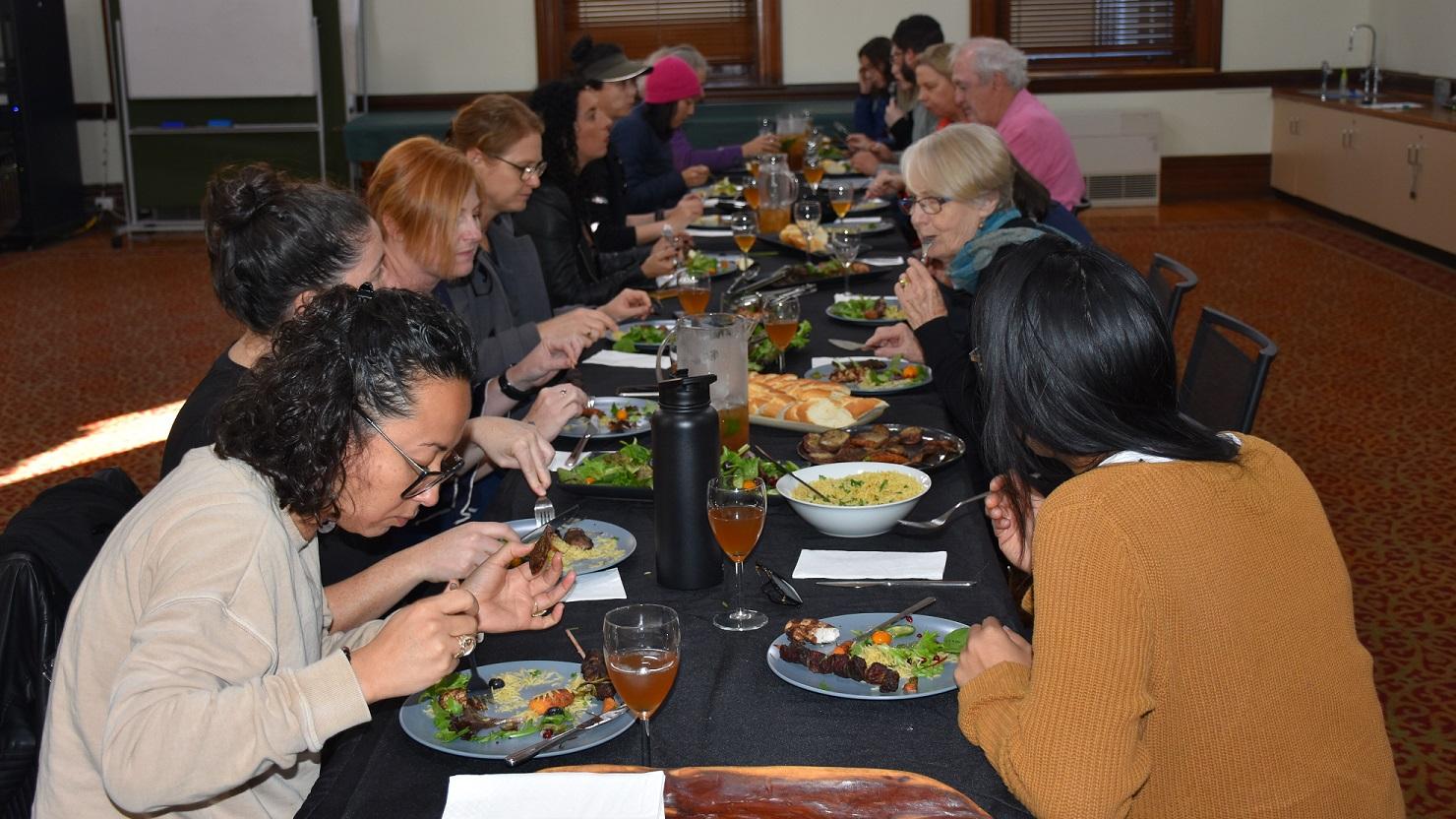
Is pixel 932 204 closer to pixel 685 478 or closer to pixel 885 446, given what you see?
pixel 885 446

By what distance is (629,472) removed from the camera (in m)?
2.35

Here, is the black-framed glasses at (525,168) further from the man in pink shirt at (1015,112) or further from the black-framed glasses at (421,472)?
the black-framed glasses at (421,472)

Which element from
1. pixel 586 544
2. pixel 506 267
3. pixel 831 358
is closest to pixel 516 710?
pixel 586 544

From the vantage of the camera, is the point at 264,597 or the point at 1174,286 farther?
the point at 1174,286

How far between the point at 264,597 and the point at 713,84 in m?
9.05

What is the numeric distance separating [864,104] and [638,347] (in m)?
5.49

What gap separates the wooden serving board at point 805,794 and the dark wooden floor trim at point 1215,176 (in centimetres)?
957

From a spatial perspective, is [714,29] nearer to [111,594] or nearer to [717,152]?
[717,152]

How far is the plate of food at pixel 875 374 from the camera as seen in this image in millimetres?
2949

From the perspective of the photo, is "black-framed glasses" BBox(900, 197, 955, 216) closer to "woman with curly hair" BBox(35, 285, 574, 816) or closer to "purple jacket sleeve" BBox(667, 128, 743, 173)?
"woman with curly hair" BBox(35, 285, 574, 816)

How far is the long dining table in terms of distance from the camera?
144 cm

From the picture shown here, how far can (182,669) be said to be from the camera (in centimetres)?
131

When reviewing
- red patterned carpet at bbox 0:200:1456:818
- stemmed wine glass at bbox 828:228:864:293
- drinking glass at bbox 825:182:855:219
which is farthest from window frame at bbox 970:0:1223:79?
stemmed wine glass at bbox 828:228:864:293

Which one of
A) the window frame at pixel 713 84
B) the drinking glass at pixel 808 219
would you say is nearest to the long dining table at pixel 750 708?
the drinking glass at pixel 808 219
